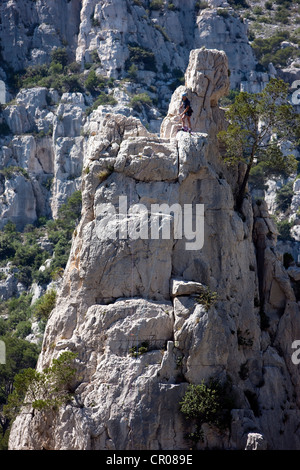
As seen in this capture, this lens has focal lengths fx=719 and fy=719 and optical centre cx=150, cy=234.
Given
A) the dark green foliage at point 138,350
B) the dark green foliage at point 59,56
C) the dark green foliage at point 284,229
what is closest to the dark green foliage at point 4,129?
the dark green foliage at point 59,56

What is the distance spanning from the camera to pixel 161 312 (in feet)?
137

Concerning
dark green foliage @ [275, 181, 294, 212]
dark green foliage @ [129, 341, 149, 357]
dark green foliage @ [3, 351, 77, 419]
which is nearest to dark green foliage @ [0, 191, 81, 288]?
dark green foliage @ [275, 181, 294, 212]

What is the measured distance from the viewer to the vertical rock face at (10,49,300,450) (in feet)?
132

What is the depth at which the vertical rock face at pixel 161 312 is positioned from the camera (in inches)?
1578

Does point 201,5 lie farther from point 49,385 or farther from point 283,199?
point 49,385

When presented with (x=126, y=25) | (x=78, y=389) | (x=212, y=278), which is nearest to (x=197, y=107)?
(x=212, y=278)

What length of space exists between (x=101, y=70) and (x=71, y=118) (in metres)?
14.0

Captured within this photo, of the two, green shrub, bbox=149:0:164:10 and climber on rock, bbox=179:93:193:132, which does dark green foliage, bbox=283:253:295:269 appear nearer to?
climber on rock, bbox=179:93:193:132

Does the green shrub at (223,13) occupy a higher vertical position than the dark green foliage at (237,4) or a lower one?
lower

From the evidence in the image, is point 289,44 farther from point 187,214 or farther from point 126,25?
point 187,214

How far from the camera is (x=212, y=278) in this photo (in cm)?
4406

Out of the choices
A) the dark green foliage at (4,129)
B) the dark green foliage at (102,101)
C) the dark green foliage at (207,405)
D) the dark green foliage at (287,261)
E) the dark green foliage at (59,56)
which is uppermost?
the dark green foliage at (59,56)

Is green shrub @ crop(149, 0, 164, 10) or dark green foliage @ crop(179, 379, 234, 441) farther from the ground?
green shrub @ crop(149, 0, 164, 10)

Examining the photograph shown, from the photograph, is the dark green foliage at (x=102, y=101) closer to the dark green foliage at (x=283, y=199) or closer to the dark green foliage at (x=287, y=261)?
the dark green foliage at (x=283, y=199)
